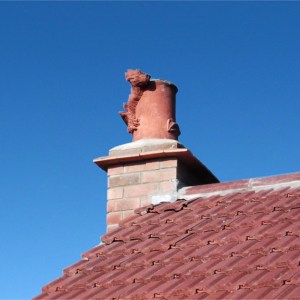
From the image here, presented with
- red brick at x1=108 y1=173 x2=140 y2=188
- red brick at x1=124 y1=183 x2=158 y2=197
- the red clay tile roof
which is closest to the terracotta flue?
red brick at x1=108 y1=173 x2=140 y2=188

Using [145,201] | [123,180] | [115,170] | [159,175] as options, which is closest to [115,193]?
[123,180]

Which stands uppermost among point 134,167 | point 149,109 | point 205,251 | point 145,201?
point 149,109

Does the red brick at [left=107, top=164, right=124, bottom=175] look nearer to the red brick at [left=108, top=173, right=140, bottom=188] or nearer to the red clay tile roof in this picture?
the red brick at [left=108, top=173, right=140, bottom=188]

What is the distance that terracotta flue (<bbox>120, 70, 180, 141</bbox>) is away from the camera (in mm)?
8219

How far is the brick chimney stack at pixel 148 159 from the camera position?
774cm

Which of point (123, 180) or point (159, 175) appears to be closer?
point (159, 175)

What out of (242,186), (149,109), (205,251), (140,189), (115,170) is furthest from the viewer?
(149,109)

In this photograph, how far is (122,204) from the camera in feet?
25.8

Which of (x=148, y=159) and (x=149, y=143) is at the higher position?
(x=149, y=143)

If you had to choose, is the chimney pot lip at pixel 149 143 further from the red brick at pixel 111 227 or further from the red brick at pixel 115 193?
the red brick at pixel 111 227

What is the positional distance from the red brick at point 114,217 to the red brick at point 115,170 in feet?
1.50

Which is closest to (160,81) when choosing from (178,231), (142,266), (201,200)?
(201,200)

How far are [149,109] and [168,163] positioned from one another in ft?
2.61

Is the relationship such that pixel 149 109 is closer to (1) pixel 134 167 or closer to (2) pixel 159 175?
(1) pixel 134 167
